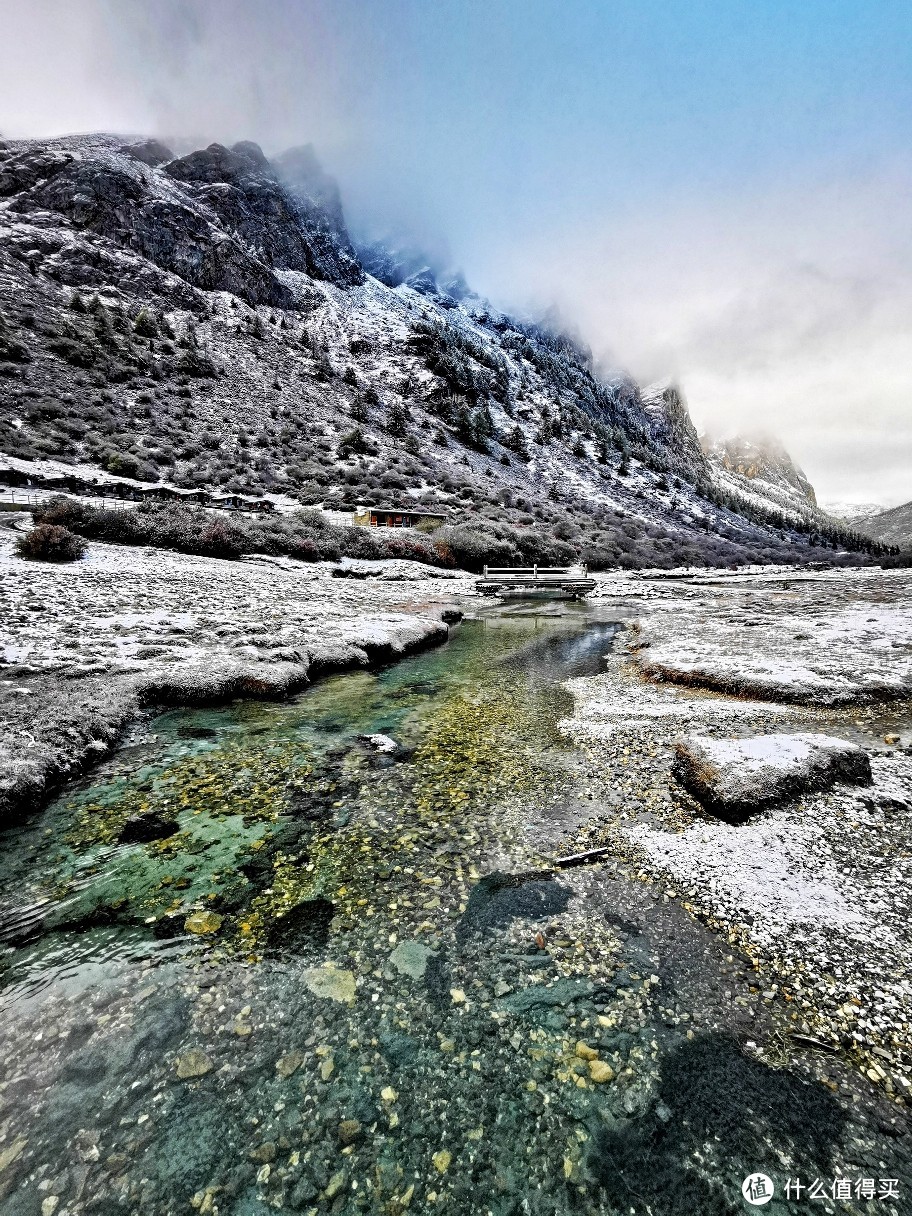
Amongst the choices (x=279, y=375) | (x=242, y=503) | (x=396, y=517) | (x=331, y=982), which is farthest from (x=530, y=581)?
(x=279, y=375)

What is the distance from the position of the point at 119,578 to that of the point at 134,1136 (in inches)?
651

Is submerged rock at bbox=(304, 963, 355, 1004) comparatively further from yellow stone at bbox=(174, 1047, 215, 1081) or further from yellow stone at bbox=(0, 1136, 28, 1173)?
yellow stone at bbox=(0, 1136, 28, 1173)

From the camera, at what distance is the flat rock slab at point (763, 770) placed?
5078 mm

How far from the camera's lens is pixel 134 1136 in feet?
8.41

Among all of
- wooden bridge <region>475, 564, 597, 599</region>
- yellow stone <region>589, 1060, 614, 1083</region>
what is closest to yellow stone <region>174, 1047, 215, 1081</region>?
yellow stone <region>589, 1060, 614, 1083</region>

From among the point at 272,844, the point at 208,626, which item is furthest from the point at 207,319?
the point at 272,844

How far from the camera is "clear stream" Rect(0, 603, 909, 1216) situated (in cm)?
240

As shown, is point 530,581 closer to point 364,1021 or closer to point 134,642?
point 134,642

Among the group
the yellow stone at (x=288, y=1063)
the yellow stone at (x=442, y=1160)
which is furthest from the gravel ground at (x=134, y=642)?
the yellow stone at (x=442, y=1160)

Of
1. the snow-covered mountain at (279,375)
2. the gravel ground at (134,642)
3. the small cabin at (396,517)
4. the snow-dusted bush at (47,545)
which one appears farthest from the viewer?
the snow-covered mountain at (279,375)

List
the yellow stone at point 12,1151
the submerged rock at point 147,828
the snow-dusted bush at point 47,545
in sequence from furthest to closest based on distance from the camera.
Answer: the snow-dusted bush at point 47,545 → the submerged rock at point 147,828 → the yellow stone at point 12,1151

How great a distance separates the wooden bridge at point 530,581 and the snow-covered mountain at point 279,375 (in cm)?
371

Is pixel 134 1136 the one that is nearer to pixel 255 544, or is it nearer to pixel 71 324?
pixel 255 544

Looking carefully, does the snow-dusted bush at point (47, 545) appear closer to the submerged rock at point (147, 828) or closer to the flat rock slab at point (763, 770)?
the submerged rock at point (147, 828)
